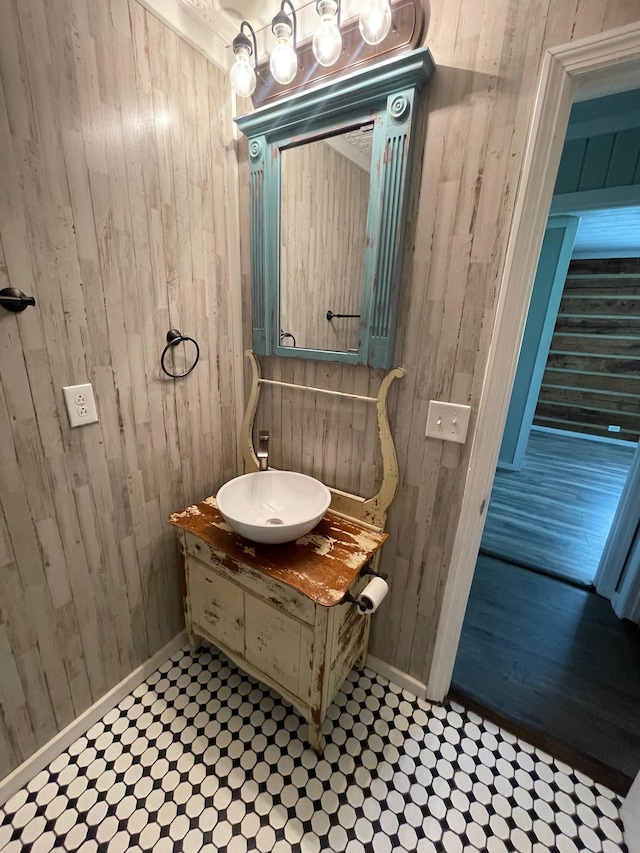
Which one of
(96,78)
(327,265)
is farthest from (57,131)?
(327,265)

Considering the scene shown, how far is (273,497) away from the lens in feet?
4.83

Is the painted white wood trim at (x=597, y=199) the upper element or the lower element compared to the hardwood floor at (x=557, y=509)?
upper

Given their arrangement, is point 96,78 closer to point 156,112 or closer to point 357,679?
point 156,112

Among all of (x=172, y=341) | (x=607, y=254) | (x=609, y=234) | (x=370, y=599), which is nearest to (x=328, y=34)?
(x=172, y=341)

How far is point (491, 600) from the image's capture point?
6.34 ft

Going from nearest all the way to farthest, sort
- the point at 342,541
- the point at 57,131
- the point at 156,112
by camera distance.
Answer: the point at 57,131
the point at 156,112
the point at 342,541

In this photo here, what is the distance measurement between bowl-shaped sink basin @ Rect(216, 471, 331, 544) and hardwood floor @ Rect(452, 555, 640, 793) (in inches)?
39.9

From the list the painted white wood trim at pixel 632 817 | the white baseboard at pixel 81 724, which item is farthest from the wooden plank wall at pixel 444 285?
the white baseboard at pixel 81 724

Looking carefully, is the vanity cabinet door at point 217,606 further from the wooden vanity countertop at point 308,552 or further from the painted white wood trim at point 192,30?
the painted white wood trim at point 192,30

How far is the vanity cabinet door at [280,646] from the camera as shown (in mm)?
1148

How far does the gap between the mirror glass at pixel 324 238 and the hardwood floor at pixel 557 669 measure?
1517mm

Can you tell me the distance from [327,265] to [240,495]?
37.1 inches

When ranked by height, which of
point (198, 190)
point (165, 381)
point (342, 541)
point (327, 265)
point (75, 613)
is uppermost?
point (198, 190)

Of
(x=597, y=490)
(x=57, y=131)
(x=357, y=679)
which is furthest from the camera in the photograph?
(x=597, y=490)
